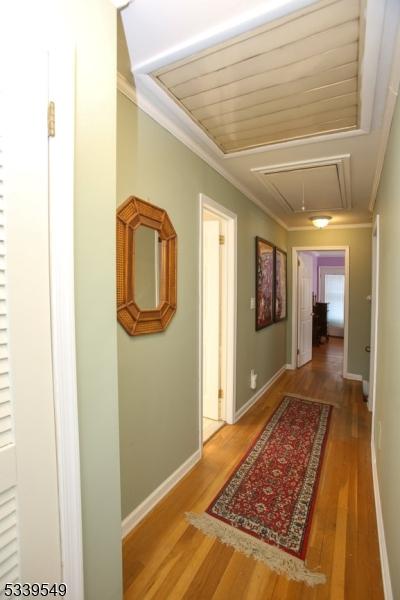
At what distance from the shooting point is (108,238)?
106 centimetres

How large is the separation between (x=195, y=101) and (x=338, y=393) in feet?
12.9

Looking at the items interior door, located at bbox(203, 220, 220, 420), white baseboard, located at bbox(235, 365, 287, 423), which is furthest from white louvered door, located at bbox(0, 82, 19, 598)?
white baseboard, located at bbox(235, 365, 287, 423)

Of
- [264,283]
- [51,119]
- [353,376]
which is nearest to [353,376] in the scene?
[353,376]

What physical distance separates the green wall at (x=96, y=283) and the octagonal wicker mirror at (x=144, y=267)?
513 mm

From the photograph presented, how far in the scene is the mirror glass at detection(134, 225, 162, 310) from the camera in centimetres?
172

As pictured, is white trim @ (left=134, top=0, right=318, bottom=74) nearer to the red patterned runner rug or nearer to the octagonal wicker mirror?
the octagonal wicker mirror

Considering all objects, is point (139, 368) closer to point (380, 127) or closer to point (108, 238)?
point (108, 238)

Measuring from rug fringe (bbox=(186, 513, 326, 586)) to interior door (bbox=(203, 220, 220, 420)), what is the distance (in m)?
1.33

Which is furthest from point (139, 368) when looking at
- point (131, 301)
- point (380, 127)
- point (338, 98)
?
point (380, 127)

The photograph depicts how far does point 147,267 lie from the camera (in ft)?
5.93

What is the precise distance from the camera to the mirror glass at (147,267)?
172cm

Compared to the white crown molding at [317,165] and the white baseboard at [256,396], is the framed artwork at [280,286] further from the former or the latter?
the white crown molding at [317,165]

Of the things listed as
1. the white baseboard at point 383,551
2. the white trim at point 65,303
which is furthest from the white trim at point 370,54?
the white baseboard at point 383,551

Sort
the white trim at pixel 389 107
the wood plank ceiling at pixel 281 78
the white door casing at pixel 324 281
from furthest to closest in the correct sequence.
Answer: the white door casing at pixel 324 281 < the white trim at pixel 389 107 < the wood plank ceiling at pixel 281 78
